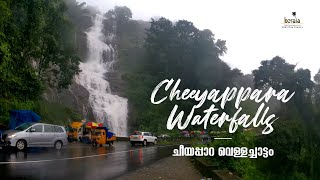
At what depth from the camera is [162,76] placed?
4478cm

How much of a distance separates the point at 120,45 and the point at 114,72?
20.1 m

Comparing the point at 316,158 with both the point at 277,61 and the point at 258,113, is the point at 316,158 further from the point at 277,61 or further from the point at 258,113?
the point at 277,61

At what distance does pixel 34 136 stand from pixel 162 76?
26.2m

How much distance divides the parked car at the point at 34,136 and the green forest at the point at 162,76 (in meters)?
3.04

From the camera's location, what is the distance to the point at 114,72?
61.9 meters

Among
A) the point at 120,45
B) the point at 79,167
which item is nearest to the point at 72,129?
the point at 79,167

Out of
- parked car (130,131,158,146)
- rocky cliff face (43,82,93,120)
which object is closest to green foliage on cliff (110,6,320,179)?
parked car (130,131,158,146)

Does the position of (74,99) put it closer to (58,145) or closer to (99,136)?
(99,136)

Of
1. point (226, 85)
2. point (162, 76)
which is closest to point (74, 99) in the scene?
point (162, 76)

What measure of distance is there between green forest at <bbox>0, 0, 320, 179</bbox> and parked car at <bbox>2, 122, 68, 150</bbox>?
3.04 metres

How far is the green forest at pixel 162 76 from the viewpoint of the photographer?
32.1 ft

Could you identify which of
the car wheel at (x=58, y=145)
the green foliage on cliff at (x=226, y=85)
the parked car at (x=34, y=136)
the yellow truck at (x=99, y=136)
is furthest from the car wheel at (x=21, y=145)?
the yellow truck at (x=99, y=136)

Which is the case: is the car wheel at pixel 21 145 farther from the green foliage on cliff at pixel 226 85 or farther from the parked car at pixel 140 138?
the parked car at pixel 140 138

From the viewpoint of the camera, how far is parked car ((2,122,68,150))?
62.7 ft
